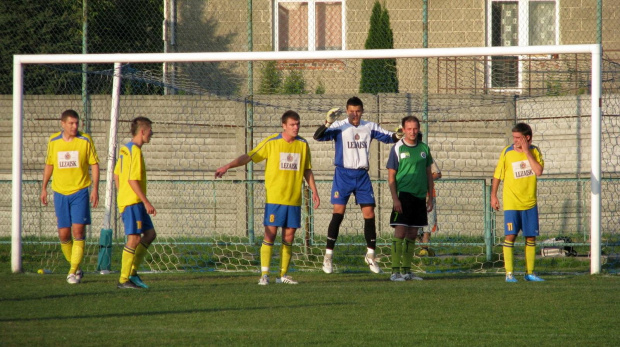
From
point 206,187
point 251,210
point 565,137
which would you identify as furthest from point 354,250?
point 565,137

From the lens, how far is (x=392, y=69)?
15.0 meters

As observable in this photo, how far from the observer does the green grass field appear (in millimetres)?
5586

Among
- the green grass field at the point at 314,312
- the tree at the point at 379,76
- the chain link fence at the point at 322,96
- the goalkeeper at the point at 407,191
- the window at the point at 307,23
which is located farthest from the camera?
the window at the point at 307,23

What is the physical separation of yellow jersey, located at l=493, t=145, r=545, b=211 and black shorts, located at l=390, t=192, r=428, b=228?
3.34 feet

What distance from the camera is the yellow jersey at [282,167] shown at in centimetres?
866

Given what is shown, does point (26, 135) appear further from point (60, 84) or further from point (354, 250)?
point (354, 250)

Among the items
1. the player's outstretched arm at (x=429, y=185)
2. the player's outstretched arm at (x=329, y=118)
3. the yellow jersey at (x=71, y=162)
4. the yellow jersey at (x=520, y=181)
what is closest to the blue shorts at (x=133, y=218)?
the yellow jersey at (x=71, y=162)

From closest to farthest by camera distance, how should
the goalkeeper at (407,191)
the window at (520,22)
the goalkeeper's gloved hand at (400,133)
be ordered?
the goalkeeper at (407,191), the goalkeeper's gloved hand at (400,133), the window at (520,22)

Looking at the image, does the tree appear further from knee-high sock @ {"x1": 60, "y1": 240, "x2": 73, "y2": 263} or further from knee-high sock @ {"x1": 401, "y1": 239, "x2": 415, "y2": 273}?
knee-high sock @ {"x1": 60, "y1": 240, "x2": 73, "y2": 263}

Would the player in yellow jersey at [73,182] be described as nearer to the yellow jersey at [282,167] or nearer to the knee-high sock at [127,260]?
the knee-high sock at [127,260]

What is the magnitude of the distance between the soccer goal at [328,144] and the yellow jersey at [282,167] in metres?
3.13

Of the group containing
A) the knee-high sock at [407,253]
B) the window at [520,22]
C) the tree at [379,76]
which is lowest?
the knee-high sock at [407,253]

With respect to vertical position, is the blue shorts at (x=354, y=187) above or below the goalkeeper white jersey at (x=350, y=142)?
below

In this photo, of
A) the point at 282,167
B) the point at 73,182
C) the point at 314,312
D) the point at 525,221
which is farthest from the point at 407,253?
the point at 73,182
